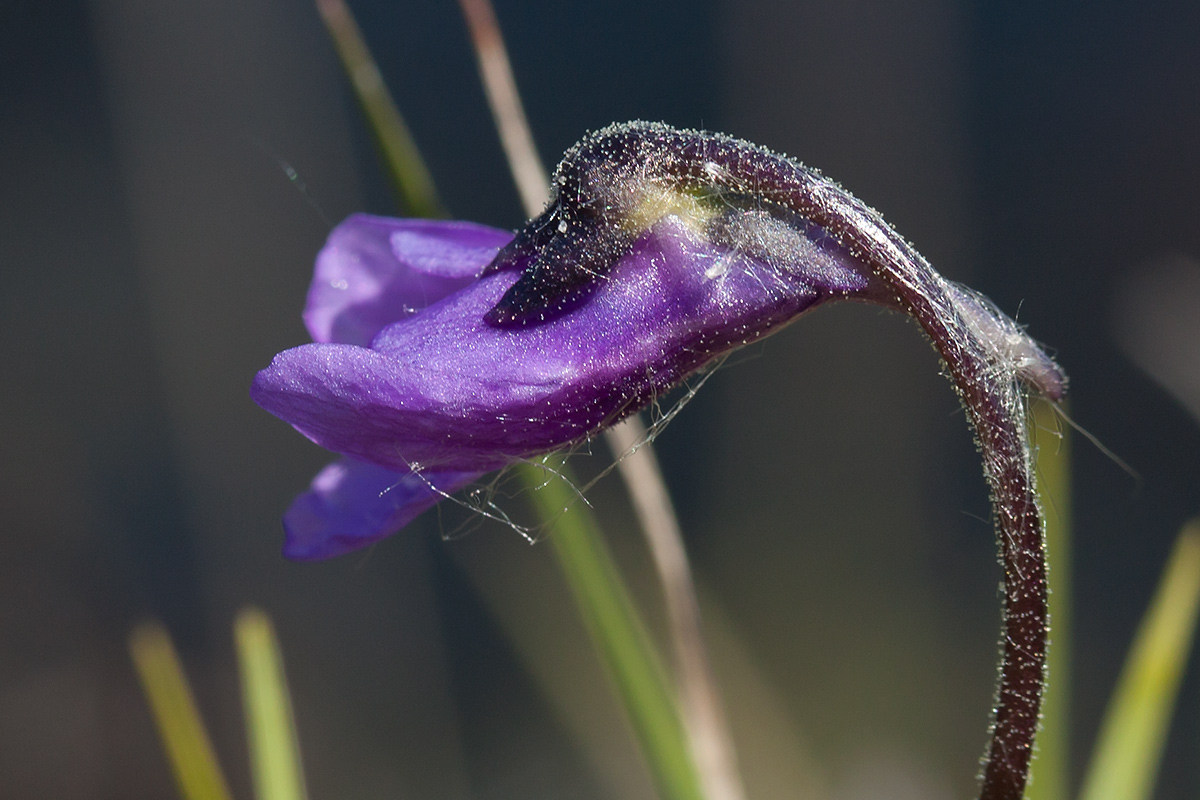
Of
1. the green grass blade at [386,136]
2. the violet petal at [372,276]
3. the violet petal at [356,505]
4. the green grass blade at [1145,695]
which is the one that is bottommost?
the green grass blade at [1145,695]

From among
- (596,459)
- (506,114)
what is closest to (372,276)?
(506,114)

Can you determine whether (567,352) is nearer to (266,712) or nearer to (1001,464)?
(1001,464)

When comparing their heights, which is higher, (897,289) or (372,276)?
(372,276)

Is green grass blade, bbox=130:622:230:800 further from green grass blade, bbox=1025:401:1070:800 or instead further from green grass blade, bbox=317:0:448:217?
green grass blade, bbox=1025:401:1070:800

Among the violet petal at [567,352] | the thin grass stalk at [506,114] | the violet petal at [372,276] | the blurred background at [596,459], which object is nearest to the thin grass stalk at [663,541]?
the thin grass stalk at [506,114]

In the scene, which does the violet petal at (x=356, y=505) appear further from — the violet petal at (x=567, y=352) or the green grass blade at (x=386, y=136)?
the green grass blade at (x=386, y=136)
